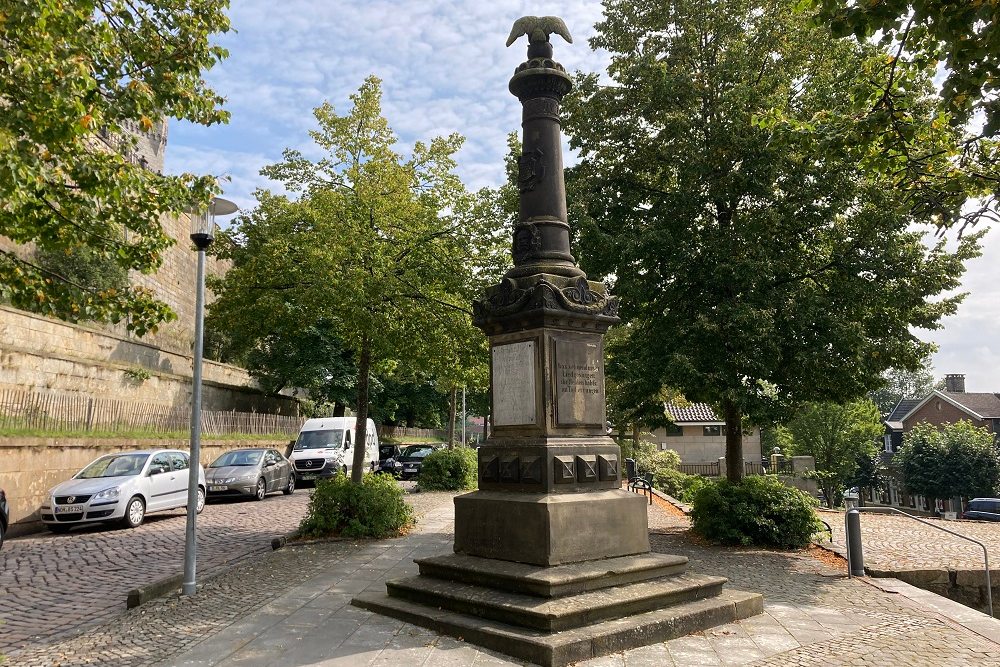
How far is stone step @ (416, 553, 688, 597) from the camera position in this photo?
6199mm

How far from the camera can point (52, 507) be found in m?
13.5

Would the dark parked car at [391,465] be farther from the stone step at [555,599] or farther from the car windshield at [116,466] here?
the stone step at [555,599]

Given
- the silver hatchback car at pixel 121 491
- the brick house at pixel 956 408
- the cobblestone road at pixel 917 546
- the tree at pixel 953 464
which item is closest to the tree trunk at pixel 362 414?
the silver hatchback car at pixel 121 491

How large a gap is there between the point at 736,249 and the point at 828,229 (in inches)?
67.4

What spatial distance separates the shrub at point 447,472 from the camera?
23.4 metres

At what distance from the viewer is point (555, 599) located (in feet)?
20.0

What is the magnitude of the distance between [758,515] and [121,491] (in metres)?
12.2

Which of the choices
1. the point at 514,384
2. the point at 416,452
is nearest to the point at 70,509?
the point at 514,384

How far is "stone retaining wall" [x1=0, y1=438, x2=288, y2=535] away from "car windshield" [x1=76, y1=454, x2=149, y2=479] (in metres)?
0.98

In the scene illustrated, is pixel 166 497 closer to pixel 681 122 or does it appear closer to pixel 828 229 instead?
pixel 681 122

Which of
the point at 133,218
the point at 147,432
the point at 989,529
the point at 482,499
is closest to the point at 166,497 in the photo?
the point at 147,432

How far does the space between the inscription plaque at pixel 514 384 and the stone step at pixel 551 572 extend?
5.00 feet

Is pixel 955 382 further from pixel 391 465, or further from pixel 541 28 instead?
pixel 541 28

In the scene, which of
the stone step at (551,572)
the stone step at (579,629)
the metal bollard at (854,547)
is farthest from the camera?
the metal bollard at (854,547)
